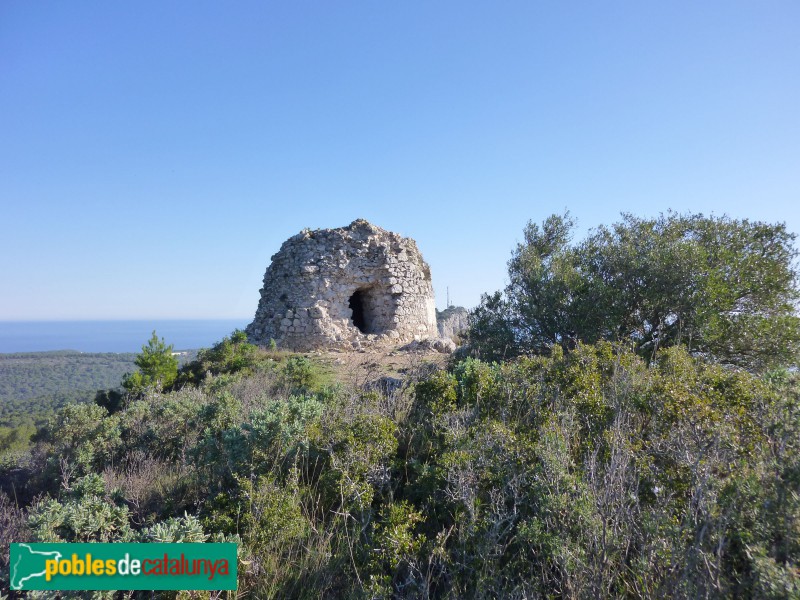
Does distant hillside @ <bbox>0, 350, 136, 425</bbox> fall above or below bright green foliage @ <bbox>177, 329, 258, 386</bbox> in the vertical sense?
below

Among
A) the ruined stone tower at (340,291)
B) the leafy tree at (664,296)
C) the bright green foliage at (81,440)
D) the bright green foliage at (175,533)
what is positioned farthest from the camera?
the ruined stone tower at (340,291)

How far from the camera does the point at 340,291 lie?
1428 centimetres

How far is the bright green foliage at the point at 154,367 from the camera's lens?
1006 cm

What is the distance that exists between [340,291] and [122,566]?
12.1 m

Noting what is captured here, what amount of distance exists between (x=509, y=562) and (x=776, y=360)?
6.54m

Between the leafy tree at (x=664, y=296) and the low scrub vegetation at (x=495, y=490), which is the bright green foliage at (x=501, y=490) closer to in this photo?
the low scrub vegetation at (x=495, y=490)

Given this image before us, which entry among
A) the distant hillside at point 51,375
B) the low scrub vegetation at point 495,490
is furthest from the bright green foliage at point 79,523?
the distant hillside at point 51,375

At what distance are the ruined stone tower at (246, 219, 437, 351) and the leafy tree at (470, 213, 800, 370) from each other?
6094 mm

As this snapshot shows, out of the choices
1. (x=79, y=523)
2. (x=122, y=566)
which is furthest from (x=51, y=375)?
(x=122, y=566)

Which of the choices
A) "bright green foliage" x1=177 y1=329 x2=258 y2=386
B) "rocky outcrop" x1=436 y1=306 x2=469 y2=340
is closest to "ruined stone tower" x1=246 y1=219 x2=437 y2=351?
"bright green foliage" x1=177 y1=329 x2=258 y2=386

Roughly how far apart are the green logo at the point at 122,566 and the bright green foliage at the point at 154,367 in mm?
8199

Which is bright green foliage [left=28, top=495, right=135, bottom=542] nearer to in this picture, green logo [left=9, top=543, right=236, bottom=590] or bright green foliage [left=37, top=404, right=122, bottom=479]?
green logo [left=9, top=543, right=236, bottom=590]

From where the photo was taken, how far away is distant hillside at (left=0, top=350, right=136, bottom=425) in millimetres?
30150

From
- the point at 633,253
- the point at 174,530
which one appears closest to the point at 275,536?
the point at 174,530
